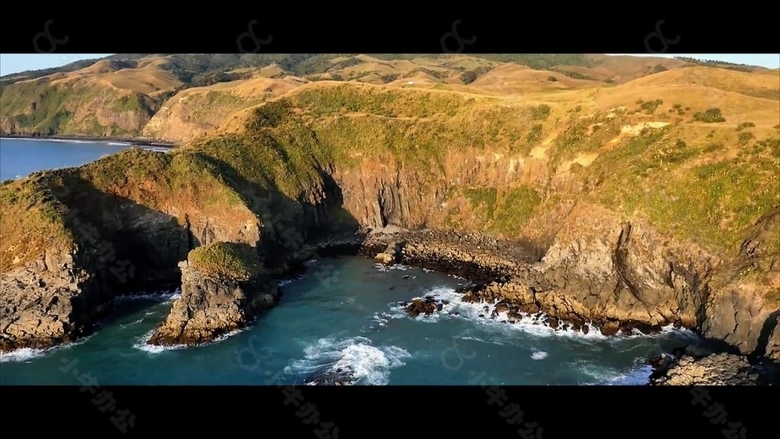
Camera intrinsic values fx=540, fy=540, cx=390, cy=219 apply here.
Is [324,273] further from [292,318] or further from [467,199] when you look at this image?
[467,199]

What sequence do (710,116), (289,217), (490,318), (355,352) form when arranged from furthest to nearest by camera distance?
1. (289,217)
2. (710,116)
3. (490,318)
4. (355,352)

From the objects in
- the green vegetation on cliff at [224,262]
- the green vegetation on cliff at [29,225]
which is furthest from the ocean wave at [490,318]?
the green vegetation on cliff at [29,225]

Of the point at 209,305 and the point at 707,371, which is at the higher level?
the point at 209,305

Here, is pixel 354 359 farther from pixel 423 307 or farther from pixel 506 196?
pixel 506 196

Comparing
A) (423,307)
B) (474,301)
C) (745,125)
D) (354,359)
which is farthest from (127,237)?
(745,125)

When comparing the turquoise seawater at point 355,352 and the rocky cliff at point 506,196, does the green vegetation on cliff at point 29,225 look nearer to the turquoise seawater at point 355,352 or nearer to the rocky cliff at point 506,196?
the rocky cliff at point 506,196

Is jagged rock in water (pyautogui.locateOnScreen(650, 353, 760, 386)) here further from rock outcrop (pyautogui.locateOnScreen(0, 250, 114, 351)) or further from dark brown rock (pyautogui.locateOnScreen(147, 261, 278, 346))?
rock outcrop (pyautogui.locateOnScreen(0, 250, 114, 351))
